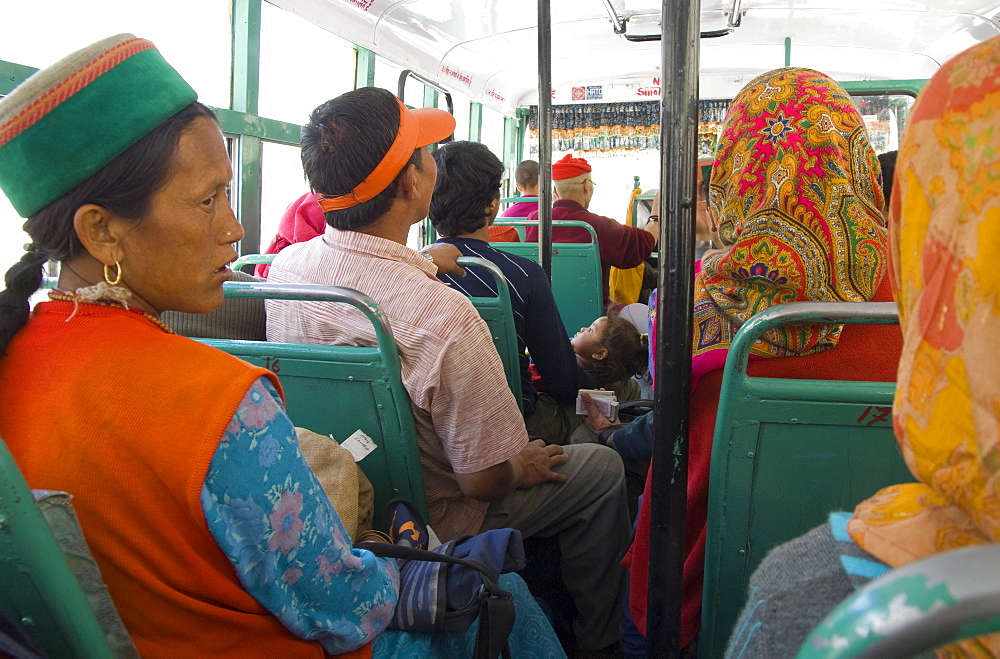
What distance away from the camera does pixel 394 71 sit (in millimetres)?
5434

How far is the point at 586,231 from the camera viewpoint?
4332 mm

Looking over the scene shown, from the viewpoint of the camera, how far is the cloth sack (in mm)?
1290

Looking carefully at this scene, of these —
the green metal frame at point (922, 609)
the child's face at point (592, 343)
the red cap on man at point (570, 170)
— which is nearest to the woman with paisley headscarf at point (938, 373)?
the green metal frame at point (922, 609)

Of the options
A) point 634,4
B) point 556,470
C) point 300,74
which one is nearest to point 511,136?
point 634,4

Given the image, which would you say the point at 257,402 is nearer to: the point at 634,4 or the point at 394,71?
the point at 394,71

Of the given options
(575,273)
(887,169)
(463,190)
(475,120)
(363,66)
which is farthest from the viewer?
(475,120)

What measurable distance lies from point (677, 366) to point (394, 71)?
4.84m

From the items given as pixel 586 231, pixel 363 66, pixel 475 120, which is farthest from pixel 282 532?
pixel 475 120

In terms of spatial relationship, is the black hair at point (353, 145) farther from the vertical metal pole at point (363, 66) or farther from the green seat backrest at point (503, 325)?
the vertical metal pole at point (363, 66)

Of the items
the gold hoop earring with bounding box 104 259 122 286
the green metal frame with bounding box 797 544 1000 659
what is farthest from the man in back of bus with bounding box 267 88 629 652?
the green metal frame with bounding box 797 544 1000 659

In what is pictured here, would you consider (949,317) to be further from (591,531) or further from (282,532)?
(591,531)

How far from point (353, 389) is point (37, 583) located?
0.86 meters

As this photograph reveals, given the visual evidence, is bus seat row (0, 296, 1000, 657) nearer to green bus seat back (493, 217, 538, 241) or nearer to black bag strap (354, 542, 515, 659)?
black bag strap (354, 542, 515, 659)

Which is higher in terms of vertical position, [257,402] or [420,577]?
[257,402]
